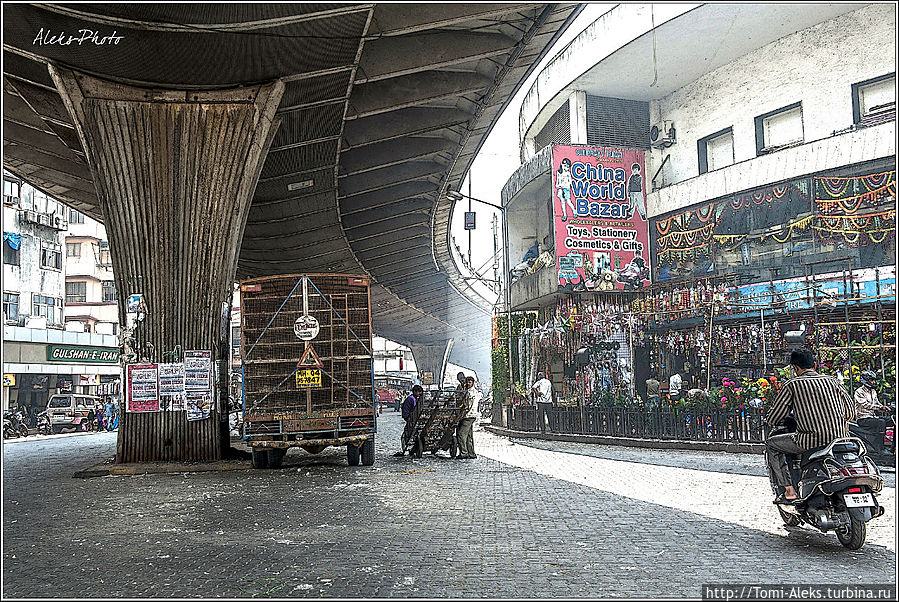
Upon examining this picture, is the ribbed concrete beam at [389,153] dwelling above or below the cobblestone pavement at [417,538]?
above

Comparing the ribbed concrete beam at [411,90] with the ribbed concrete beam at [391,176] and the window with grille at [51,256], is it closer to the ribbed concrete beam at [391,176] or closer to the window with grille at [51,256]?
the ribbed concrete beam at [391,176]

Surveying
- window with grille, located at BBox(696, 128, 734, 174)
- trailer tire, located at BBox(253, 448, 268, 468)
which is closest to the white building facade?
trailer tire, located at BBox(253, 448, 268, 468)

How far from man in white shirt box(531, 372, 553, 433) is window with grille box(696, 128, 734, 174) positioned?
28.0 feet

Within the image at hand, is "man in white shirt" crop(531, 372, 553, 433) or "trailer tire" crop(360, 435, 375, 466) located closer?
"trailer tire" crop(360, 435, 375, 466)

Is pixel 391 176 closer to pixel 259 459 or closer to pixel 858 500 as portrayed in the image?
pixel 259 459

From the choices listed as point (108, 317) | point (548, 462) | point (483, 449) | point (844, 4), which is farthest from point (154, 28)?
point (108, 317)

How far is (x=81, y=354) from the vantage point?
46438 mm

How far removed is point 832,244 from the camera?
21.7 m

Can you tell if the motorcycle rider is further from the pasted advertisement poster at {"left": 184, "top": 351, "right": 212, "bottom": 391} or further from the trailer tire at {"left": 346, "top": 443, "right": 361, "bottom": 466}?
the pasted advertisement poster at {"left": 184, "top": 351, "right": 212, "bottom": 391}

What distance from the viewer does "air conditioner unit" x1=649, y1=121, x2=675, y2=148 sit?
27625 millimetres

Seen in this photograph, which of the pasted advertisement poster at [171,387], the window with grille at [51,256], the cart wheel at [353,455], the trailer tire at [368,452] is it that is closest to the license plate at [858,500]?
the trailer tire at [368,452]

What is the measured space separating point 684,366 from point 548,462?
1071 cm

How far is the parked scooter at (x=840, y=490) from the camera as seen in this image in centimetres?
692

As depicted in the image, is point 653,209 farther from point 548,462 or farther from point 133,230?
point 133,230
